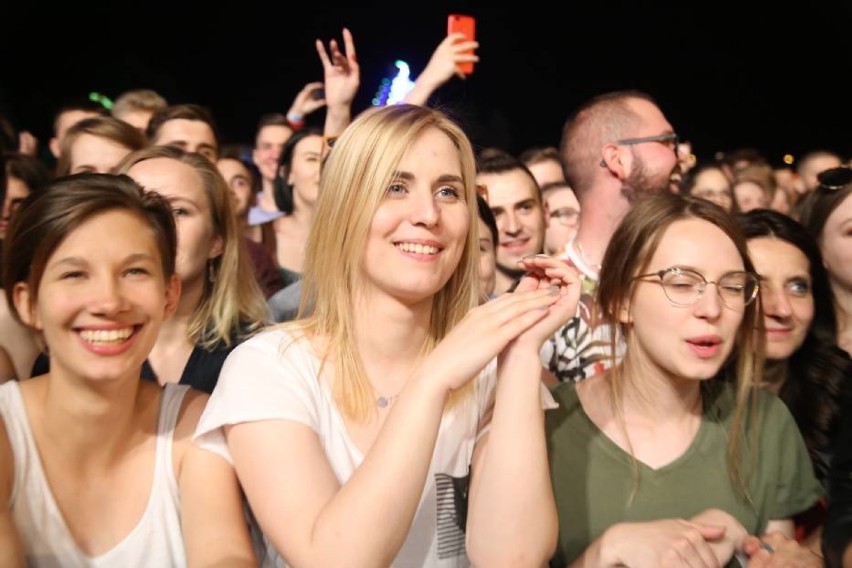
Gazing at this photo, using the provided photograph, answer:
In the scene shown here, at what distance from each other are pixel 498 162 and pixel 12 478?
101 inches

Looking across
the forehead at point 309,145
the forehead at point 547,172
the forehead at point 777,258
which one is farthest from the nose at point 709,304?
the forehead at point 547,172

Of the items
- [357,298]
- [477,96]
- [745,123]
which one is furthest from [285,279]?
[745,123]

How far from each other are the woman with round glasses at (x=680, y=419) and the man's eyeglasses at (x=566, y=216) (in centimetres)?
221

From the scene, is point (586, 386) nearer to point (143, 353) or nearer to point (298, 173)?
point (143, 353)

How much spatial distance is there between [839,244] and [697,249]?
0.93 m

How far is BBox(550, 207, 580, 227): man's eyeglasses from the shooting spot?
4336 millimetres

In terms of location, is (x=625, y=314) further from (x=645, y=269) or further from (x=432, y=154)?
(x=432, y=154)

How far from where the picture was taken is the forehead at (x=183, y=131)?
4035 millimetres

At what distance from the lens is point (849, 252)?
261 cm

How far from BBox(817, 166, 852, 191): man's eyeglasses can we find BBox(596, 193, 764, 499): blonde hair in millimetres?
925

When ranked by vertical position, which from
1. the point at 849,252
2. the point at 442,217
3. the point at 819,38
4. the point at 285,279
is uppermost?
the point at 819,38

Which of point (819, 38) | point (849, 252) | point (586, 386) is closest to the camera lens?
point (586, 386)

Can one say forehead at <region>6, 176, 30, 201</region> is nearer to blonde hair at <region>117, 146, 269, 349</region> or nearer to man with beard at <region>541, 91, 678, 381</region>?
blonde hair at <region>117, 146, 269, 349</region>

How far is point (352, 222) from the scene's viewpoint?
1.85 meters
